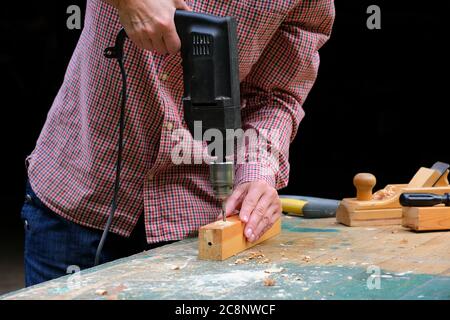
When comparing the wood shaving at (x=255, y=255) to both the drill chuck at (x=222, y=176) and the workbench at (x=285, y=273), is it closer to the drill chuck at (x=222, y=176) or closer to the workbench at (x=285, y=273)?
the workbench at (x=285, y=273)

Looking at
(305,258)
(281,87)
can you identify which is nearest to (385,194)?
(281,87)

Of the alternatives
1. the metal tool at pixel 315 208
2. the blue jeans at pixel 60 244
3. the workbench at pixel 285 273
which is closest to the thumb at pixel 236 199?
the workbench at pixel 285 273

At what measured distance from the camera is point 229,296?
1510 millimetres

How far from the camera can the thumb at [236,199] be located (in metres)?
Answer: 2.13

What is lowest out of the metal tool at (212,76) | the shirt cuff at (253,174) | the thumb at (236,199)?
the thumb at (236,199)

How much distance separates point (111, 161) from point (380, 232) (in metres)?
0.86

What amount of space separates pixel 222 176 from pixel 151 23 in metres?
0.43

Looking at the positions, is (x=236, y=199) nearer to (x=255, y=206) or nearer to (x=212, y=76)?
(x=255, y=206)

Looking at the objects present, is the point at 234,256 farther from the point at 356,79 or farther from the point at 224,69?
the point at 356,79

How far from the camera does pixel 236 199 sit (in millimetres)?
2160

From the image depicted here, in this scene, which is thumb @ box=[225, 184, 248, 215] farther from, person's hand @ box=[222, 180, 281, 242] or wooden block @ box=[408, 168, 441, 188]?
wooden block @ box=[408, 168, 441, 188]

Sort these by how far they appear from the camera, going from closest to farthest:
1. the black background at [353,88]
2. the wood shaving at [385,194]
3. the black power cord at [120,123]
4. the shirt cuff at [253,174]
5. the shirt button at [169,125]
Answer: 1. the black power cord at [120,123]
2. the shirt button at [169,125]
3. the shirt cuff at [253,174]
4. the wood shaving at [385,194]
5. the black background at [353,88]

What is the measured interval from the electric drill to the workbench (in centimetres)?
25

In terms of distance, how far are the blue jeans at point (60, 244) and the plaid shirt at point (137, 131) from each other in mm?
39
